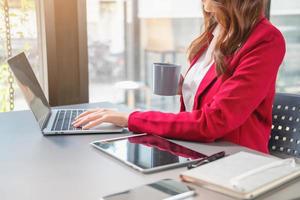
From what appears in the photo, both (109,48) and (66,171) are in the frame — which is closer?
(66,171)

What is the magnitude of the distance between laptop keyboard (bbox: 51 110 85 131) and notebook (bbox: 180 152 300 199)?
1.80 ft

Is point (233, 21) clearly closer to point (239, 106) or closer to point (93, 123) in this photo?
point (239, 106)

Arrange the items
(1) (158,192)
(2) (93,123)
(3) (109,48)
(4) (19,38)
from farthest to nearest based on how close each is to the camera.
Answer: (3) (109,48) < (4) (19,38) < (2) (93,123) < (1) (158,192)

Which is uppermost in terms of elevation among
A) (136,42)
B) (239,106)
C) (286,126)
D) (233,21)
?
(233,21)

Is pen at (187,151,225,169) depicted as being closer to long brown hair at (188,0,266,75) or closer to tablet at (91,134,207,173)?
tablet at (91,134,207,173)

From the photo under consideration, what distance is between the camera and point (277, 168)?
2.85 ft

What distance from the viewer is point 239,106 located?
1.15m

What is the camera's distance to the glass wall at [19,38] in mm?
1812

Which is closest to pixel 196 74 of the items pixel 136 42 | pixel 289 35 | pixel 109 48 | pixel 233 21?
pixel 233 21

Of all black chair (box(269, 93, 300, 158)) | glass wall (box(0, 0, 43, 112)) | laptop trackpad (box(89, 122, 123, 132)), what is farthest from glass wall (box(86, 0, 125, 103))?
black chair (box(269, 93, 300, 158))

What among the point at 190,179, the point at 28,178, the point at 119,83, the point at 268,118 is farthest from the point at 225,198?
the point at 119,83

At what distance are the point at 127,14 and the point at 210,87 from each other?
2128 mm

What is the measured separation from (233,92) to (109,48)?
7.45 ft

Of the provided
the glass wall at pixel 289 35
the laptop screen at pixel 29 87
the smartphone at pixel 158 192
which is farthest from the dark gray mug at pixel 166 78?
the glass wall at pixel 289 35
